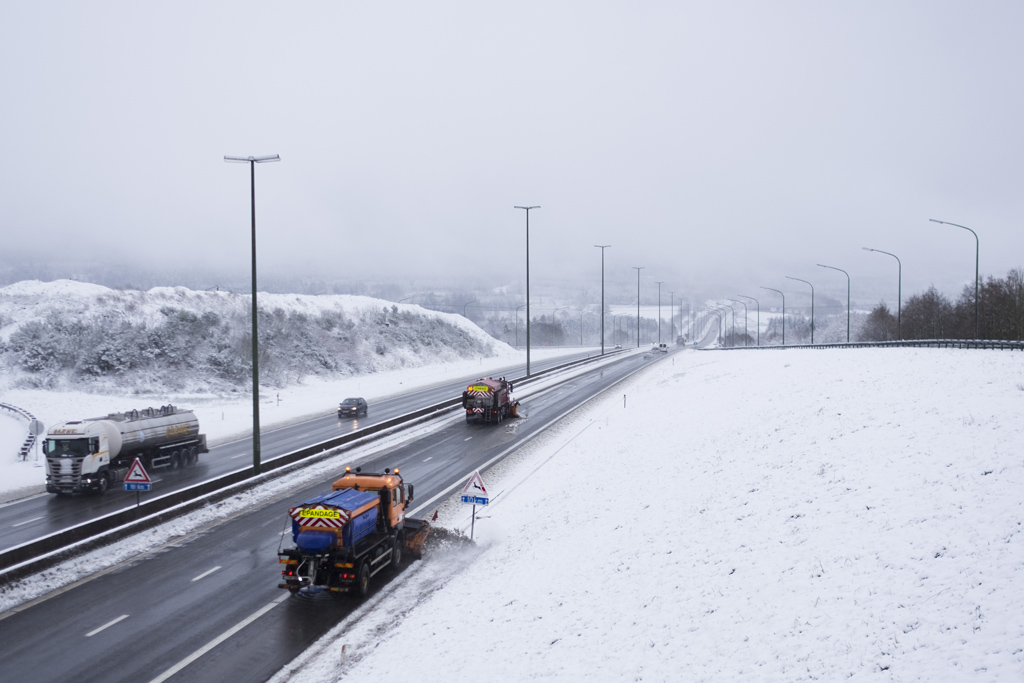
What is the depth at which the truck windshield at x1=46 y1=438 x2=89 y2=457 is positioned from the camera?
24438 millimetres

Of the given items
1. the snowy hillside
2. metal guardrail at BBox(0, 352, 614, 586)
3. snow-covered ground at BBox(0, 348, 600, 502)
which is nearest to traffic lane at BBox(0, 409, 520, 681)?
metal guardrail at BBox(0, 352, 614, 586)

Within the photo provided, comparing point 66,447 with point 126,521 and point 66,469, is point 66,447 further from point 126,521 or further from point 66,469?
point 126,521

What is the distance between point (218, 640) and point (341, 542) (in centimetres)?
309

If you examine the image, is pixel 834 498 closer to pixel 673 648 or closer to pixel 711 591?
pixel 711 591

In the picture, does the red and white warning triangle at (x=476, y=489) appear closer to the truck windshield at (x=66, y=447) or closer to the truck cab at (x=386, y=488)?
the truck cab at (x=386, y=488)

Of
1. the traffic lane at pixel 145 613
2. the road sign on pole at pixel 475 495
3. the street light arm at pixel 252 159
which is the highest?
the street light arm at pixel 252 159

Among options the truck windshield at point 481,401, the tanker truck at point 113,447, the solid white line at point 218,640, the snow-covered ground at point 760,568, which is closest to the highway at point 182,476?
the tanker truck at point 113,447

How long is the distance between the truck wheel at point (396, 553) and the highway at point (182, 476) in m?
11.2

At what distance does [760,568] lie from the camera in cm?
1233

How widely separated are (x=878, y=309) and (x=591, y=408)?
8660cm

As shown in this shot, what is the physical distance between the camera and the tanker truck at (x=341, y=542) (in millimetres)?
14742

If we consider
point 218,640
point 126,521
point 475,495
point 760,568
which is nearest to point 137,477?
point 126,521

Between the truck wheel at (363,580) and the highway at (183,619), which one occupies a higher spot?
the truck wheel at (363,580)

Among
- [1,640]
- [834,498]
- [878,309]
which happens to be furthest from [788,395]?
[878,309]
